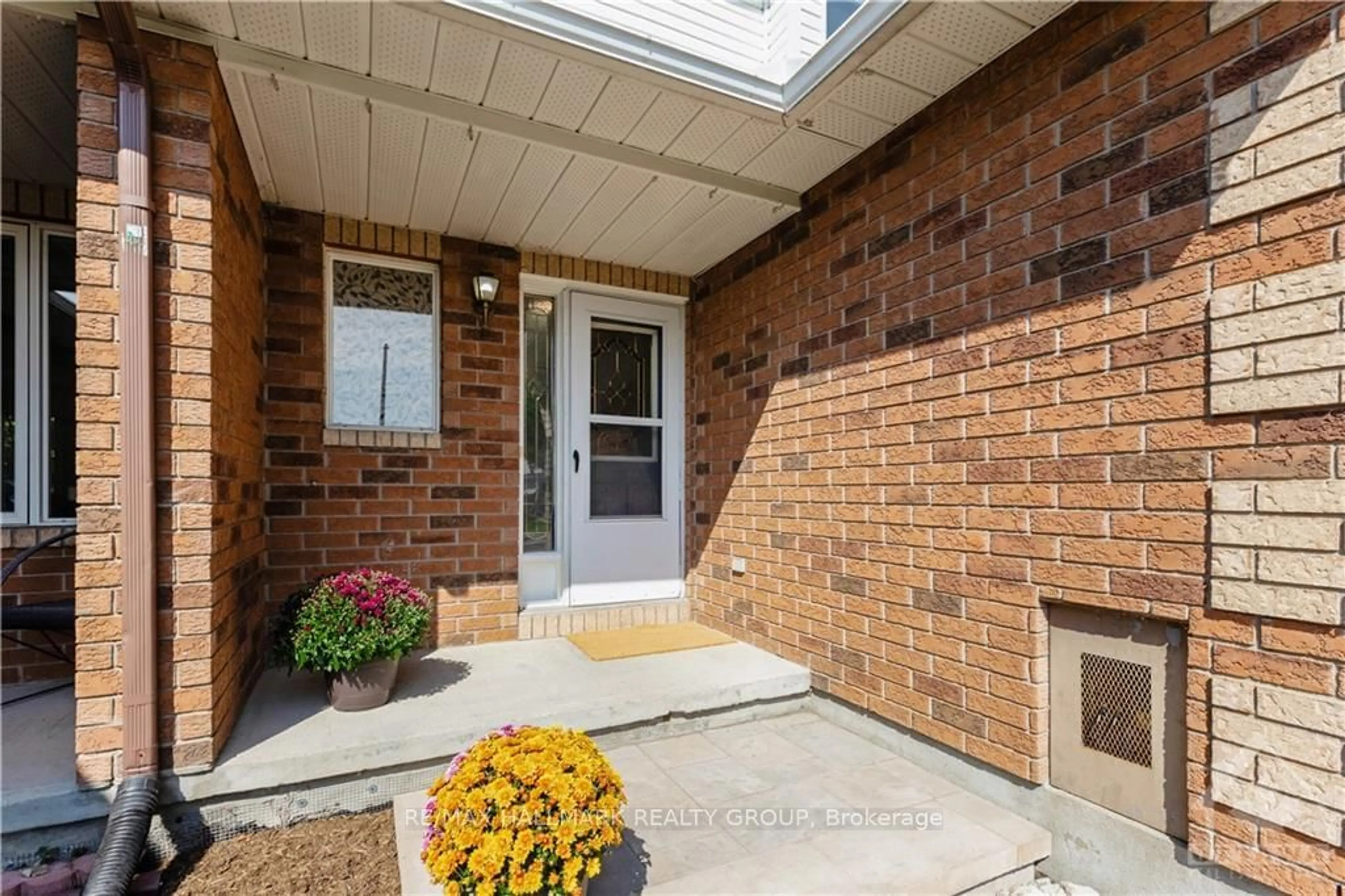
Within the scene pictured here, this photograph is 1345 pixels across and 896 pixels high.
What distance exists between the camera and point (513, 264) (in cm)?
399

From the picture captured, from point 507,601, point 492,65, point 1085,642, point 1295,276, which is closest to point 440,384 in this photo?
point 507,601

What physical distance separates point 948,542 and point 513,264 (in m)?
2.99

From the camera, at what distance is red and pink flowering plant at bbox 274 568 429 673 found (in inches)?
104

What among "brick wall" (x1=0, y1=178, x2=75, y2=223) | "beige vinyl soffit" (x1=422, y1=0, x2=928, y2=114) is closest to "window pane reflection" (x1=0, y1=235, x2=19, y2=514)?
"brick wall" (x1=0, y1=178, x2=75, y2=223)

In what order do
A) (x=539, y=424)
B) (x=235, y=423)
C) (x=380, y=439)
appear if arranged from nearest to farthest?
(x=235, y=423), (x=380, y=439), (x=539, y=424)

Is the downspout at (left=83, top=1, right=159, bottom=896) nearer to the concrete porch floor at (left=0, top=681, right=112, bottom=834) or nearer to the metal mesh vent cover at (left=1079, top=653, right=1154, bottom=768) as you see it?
the concrete porch floor at (left=0, top=681, right=112, bottom=834)

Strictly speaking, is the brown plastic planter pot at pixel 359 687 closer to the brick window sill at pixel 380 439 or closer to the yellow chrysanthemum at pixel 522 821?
the yellow chrysanthemum at pixel 522 821

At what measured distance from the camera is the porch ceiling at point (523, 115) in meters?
2.15

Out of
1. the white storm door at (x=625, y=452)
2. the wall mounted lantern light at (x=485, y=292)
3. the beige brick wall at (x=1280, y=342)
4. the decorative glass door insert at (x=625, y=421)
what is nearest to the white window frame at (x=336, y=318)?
the wall mounted lantern light at (x=485, y=292)

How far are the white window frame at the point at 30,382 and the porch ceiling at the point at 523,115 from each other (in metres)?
1.12

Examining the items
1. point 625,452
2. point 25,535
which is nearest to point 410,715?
point 25,535

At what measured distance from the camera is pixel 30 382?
3031 millimetres

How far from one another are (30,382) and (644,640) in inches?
134

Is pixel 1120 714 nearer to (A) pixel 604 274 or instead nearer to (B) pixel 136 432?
(B) pixel 136 432
